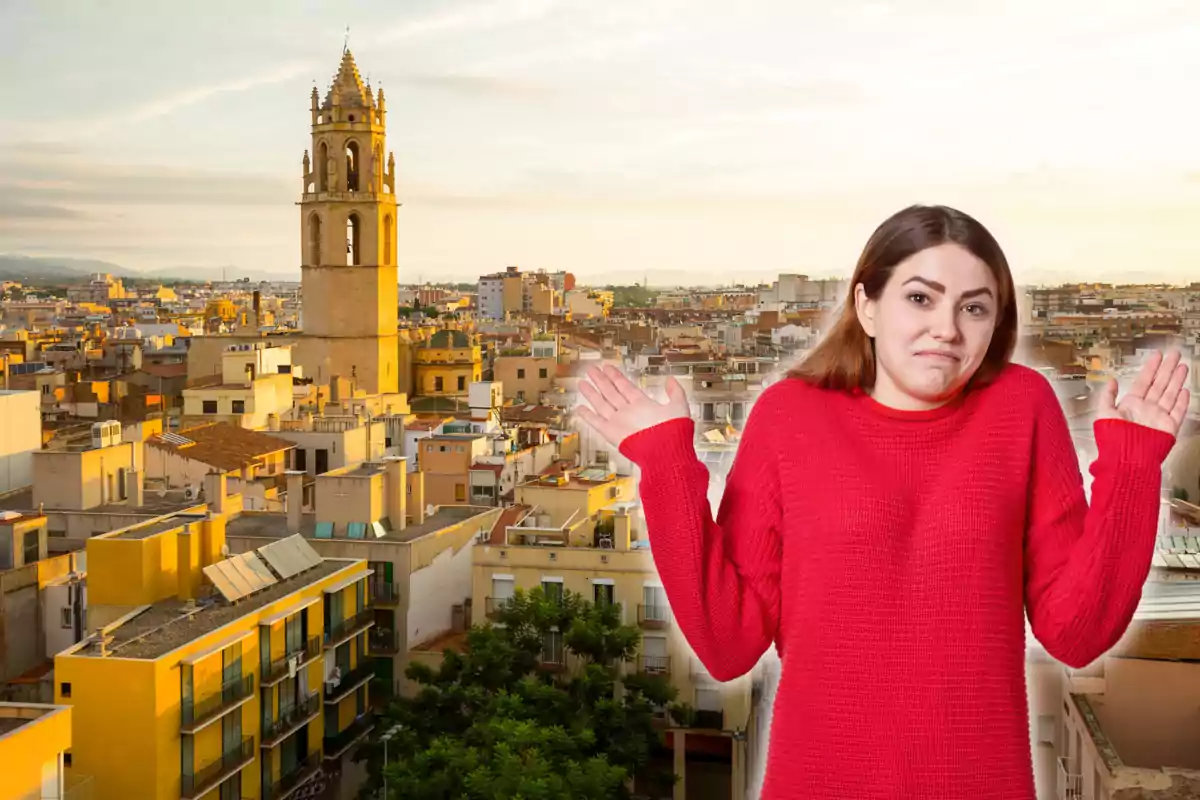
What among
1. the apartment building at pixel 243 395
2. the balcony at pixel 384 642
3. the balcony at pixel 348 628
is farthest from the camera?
the apartment building at pixel 243 395

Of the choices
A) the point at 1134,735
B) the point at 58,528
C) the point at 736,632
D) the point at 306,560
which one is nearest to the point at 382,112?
the point at 58,528

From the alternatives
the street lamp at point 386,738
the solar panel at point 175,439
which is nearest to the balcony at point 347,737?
the street lamp at point 386,738

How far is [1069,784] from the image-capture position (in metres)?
5.69

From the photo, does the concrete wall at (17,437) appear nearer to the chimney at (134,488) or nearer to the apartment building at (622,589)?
the chimney at (134,488)

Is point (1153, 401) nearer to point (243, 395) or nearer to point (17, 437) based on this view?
point (17, 437)

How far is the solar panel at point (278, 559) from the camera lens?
11.8 m

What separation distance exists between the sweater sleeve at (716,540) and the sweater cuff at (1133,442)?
0.41 metres

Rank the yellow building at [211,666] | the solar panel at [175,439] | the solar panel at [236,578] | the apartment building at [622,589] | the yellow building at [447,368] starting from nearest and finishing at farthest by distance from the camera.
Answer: the yellow building at [211,666]
the solar panel at [236,578]
the apartment building at [622,589]
the solar panel at [175,439]
the yellow building at [447,368]

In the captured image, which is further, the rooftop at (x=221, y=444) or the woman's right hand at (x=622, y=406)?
the rooftop at (x=221, y=444)

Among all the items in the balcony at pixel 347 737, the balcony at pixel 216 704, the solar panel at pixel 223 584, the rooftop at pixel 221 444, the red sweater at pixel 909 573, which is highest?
the red sweater at pixel 909 573

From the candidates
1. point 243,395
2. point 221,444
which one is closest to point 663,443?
point 221,444

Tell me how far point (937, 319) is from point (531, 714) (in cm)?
872

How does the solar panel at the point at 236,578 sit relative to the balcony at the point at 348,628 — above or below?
above

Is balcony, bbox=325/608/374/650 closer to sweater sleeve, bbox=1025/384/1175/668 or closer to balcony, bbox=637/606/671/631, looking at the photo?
balcony, bbox=637/606/671/631
